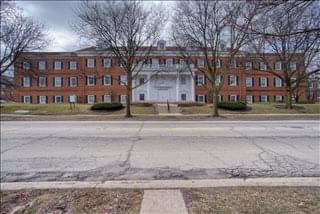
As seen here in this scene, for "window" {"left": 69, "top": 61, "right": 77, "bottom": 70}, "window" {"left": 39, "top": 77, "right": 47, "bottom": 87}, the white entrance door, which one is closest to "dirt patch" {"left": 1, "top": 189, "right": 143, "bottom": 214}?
the white entrance door

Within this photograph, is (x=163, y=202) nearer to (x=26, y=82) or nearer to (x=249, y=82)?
(x=249, y=82)

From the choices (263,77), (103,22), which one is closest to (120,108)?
(103,22)

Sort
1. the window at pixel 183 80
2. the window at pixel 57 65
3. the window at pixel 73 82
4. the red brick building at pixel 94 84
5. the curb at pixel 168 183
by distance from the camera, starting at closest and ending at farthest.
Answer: the curb at pixel 168 183, the window at pixel 183 80, the red brick building at pixel 94 84, the window at pixel 73 82, the window at pixel 57 65

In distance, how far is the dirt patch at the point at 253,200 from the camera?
375 centimetres

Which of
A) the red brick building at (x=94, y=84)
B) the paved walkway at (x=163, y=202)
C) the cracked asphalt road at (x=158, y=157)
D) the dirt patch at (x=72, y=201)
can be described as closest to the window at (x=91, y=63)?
the red brick building at (x=94, y=84)

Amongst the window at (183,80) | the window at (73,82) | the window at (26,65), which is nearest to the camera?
the window at (26,65)

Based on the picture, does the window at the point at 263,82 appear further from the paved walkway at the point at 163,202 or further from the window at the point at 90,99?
the paved walkway at the point at 163,202

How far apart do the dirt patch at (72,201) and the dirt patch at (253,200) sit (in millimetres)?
914

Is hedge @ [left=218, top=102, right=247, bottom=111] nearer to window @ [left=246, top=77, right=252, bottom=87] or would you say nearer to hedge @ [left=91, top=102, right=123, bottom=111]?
hedge @ [left=91, top=102, right=123, bottom=111]

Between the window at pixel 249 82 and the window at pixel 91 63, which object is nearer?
the window at pixel 91 63

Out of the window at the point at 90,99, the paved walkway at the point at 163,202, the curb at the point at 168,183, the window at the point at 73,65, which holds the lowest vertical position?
the curb at the point at 168,183

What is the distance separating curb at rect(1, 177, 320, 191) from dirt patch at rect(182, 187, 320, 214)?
329 mm

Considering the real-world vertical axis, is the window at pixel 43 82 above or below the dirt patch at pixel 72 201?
A: above

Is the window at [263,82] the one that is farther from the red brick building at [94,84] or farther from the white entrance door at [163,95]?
the white entrance door at [163,95]
